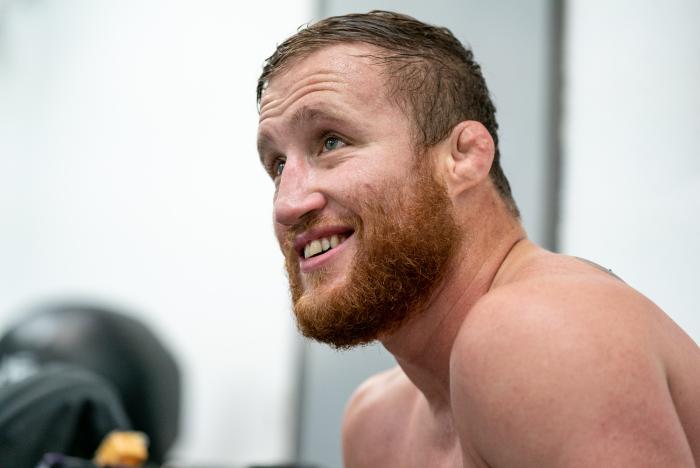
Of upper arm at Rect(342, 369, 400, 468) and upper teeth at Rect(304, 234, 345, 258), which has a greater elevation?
upper teeth at Rect(304, 234, 345, 258)

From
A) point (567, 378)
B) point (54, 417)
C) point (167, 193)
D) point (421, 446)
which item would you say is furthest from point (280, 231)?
point (167, 193)

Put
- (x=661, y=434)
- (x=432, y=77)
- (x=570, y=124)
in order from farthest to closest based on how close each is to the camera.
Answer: (x=570, y=124) → (x=432, y=77) → (x=661, y=434)

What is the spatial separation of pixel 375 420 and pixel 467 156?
44 centimetres

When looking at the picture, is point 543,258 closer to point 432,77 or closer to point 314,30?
point 432,77

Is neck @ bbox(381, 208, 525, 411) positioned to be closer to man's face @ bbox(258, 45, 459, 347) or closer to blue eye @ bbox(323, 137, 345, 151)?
man's face @ bbox(258, 45, 459, 347)

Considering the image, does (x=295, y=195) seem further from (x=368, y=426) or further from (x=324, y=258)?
(x=368, y=426)

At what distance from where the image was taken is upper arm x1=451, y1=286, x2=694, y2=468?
666 millimetres

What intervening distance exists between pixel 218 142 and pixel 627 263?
7.66ft

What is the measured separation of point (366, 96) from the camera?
1.00m

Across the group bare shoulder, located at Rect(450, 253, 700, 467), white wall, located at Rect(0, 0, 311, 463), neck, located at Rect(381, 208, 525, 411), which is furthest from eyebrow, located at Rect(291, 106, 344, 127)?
white wall, located at Rect(0, 0, 311, 463)

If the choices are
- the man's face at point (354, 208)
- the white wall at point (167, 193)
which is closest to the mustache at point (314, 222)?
the man's face at point (354, 208)

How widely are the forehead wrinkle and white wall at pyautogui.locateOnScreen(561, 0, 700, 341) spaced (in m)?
0.53

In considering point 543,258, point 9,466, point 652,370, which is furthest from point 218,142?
point 652,370

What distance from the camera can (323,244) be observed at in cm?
98
